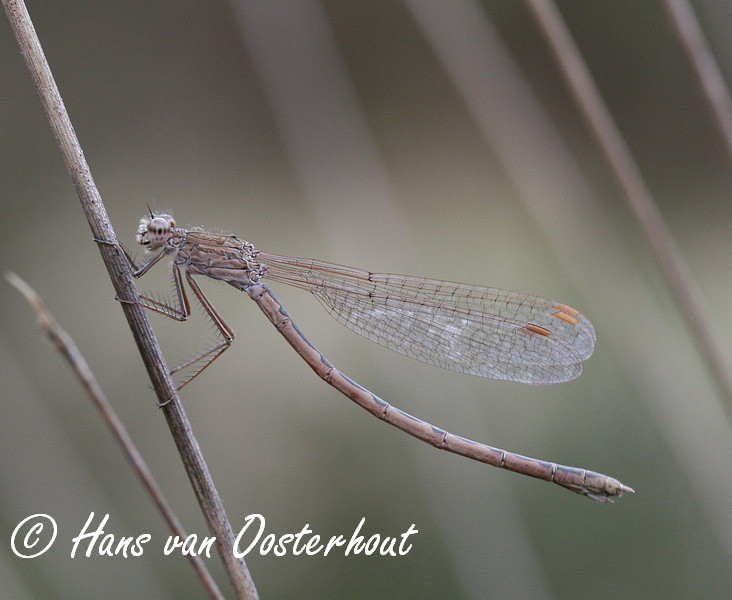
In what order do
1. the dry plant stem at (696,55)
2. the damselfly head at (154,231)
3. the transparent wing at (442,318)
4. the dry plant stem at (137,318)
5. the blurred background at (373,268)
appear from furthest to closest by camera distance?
1. the blurred background at (373,268)
2. the transparent wing at (442,318)
3. the damselfly head at (154,231)
4. the dry plant stem at (696,55)
5. the dry plant stem at (137,318)

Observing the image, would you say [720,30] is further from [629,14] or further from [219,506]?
[219,506]

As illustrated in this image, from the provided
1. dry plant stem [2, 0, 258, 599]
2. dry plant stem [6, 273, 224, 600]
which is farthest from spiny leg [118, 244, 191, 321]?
dry plant stem [6, 273, 224, 600]

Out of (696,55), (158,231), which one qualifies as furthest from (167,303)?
(696,55)

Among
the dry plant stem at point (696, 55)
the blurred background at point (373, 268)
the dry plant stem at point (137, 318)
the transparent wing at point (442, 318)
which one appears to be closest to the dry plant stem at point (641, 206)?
the dry plant stem at point (696, 55)

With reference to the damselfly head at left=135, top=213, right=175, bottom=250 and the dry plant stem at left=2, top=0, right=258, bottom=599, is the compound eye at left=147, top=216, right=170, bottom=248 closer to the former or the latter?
the damselfly head at left=135, top=213, right=175, bottom=250

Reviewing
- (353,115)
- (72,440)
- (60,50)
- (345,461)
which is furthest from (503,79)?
(60,50)

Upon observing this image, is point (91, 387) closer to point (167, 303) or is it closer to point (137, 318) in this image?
point (137, 318)

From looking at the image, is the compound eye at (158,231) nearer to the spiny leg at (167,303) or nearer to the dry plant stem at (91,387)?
the spiny leg at (167,303)

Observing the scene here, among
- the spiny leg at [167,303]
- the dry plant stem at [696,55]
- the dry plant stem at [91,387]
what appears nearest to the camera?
the dry plant stem at [91,387]
